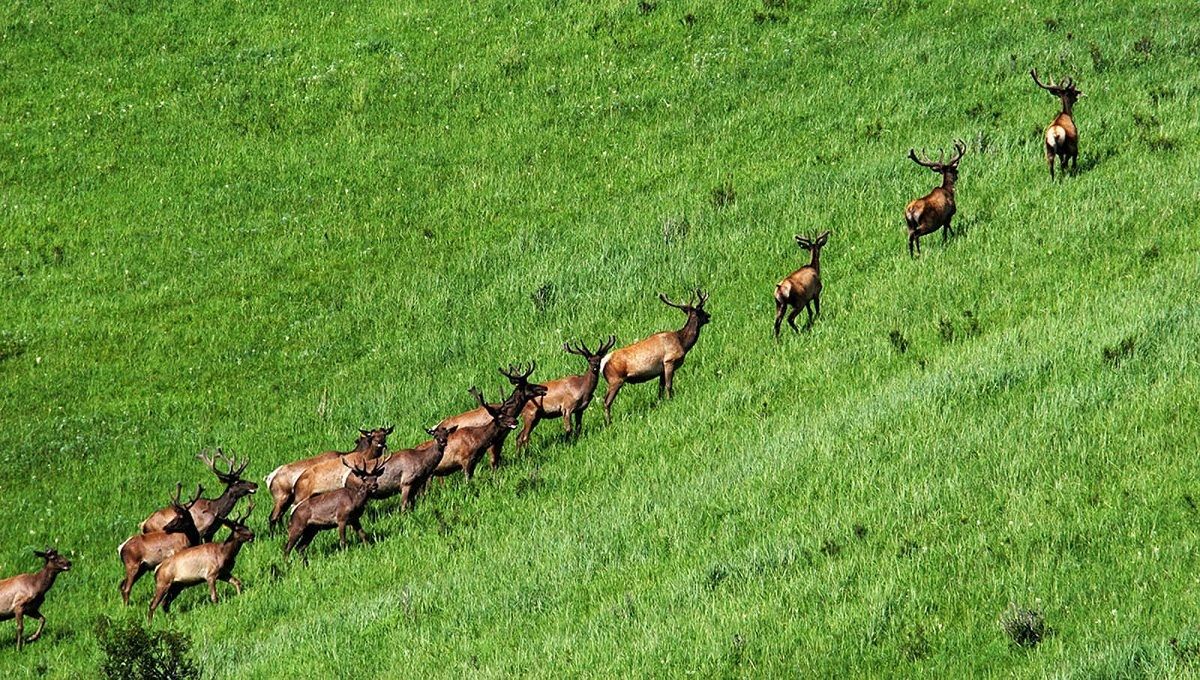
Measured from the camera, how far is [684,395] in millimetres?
21422

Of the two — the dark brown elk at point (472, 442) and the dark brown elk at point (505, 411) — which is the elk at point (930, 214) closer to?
the dark brown elk at point (505, 411)

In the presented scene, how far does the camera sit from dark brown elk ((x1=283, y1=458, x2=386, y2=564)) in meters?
19.4

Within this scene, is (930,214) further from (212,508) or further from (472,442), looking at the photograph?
(212,508)

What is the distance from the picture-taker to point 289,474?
69.7 feet

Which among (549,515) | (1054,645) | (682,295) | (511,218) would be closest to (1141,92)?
(682,295)

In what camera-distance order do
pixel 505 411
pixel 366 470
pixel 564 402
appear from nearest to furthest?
pixel 366 470, pixel 505 411, pixel 564 402

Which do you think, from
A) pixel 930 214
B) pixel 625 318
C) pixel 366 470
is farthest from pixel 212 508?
pixel 930 214

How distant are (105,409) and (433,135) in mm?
10627

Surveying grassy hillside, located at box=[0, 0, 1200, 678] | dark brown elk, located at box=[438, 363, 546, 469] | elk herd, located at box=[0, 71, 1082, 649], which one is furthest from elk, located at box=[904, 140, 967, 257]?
dark brown elk, located at box=[438, 363, 546, 469]

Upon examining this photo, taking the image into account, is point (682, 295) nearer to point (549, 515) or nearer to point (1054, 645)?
point (549, 515)

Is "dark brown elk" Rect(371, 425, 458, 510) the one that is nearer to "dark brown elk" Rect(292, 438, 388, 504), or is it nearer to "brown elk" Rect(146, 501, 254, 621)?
"dark brown elk" Rect(292, 438, 388, 504)

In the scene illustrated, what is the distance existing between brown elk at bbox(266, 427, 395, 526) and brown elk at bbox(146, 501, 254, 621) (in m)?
1.98

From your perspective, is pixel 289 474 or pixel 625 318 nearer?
pixel 289 474

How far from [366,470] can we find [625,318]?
6.28 meters
